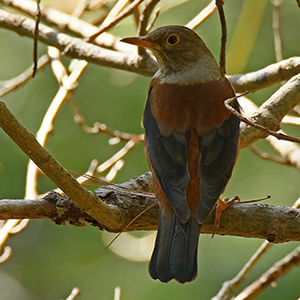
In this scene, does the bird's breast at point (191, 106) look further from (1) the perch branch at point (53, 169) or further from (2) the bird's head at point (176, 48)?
(1) the perch branch at point (53, 169)

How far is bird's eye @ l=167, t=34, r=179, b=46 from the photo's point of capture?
15.2ft

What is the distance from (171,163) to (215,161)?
27 cm

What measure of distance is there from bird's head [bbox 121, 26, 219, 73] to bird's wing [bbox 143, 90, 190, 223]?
27.8 inches

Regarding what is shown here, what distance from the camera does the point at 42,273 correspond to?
7.69 m

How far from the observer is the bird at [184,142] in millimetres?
3426

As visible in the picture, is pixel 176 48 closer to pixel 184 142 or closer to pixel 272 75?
pixel 272 75

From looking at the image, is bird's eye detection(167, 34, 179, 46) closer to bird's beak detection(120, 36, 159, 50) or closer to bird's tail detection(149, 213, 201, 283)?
bird's beak detection(120, 36, 159, 50)

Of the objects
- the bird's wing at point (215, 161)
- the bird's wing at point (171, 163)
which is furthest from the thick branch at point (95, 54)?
the bird's wing at point (215, 161)

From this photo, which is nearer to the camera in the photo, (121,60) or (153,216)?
(153,216)

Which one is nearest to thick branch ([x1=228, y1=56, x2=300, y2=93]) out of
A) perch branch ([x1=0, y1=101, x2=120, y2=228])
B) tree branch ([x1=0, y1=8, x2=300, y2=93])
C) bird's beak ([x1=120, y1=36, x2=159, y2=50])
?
tree branch ([x1=0, y1=8, x2=300, y2=93])

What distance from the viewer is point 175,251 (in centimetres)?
341

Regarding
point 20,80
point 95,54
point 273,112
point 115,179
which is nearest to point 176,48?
point 95,54

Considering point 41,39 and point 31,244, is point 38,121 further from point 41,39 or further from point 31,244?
point 41,39

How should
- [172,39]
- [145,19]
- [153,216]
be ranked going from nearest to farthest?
[153,216] < [145,19] < [172,39]
